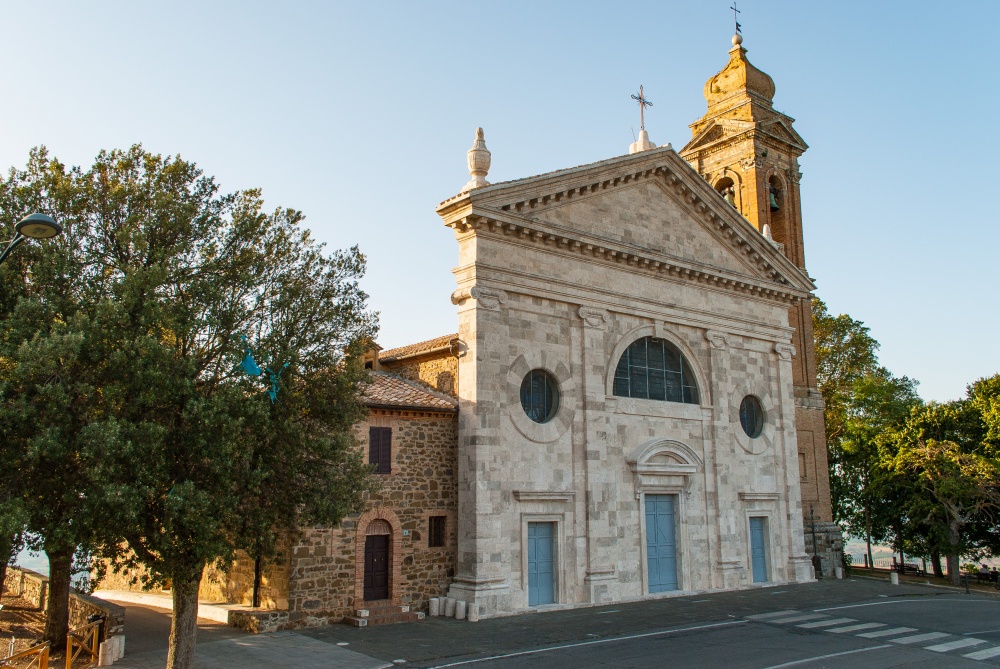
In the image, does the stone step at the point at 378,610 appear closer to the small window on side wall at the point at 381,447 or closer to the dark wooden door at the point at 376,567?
the dark wooden door at the point at 376,567

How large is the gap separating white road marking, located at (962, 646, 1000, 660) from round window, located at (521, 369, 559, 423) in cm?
970

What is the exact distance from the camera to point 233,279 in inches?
487

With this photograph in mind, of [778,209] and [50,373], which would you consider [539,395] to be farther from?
[778,209]

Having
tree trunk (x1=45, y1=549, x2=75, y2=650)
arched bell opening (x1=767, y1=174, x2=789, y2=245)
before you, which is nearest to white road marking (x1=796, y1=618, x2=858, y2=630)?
tree trunk (x1=45, y1=549, x2=75, y2=650)

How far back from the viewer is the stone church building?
58.0 feet

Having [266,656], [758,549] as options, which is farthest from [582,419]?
[266,656]

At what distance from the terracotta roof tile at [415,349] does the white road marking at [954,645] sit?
1185 cm

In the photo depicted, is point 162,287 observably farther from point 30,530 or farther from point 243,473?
point 30,530

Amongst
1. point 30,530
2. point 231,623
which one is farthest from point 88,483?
point 231,623

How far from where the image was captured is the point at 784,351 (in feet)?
84.5

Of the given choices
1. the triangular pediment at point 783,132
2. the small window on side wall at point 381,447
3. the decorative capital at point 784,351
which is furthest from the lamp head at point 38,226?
the triangular pediment at point 783,132

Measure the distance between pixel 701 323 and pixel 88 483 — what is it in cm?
1729

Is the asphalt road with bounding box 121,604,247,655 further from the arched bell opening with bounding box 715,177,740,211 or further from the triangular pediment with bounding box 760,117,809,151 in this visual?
the triangular pediment with bounding box 760,117,809,151

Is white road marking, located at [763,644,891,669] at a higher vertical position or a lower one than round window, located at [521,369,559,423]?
lower
